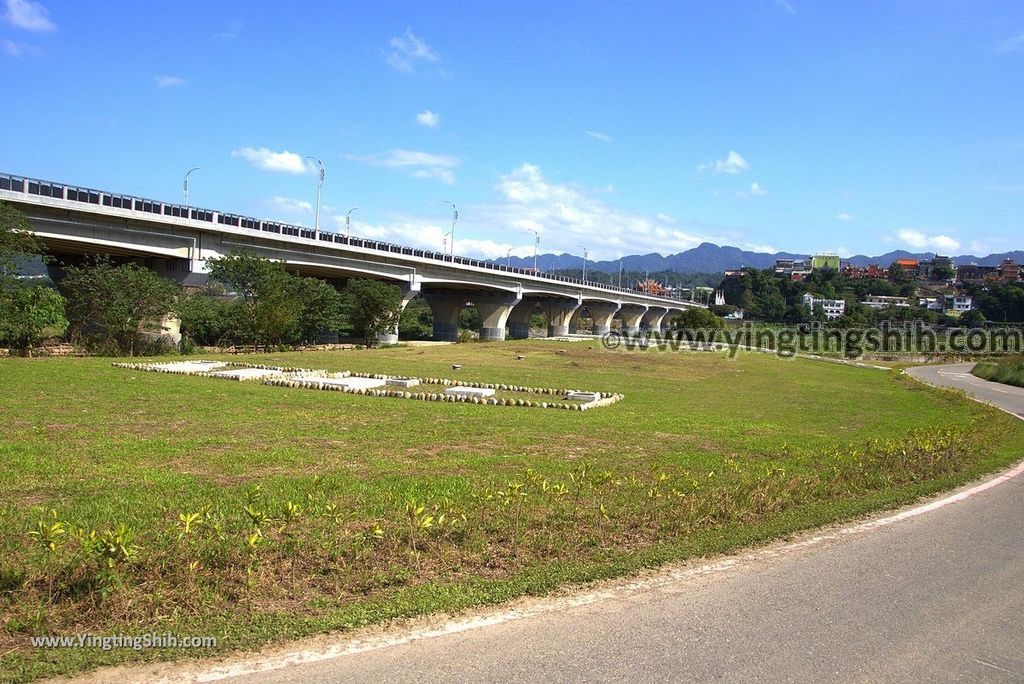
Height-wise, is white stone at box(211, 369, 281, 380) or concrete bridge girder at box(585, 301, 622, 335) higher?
concrete bridge girder at box(585, 301, 622, 335)

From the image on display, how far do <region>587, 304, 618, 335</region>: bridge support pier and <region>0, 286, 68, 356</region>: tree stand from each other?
304 feet

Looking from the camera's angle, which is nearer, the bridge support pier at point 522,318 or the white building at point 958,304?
the bridge support pier at point 522,318

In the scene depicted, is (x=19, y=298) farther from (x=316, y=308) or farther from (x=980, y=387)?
(x=980, y=387)

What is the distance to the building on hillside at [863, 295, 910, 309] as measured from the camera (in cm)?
15325

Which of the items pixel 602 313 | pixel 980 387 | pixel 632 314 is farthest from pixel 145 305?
pixel 632 314

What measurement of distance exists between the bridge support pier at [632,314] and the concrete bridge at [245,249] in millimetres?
29505

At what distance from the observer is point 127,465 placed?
33.2 feet

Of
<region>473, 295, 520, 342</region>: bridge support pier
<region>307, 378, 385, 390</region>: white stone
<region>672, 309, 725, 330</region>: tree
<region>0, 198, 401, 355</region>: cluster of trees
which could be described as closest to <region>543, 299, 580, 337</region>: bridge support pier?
<region>672, 309, 725, 330</region>: tree

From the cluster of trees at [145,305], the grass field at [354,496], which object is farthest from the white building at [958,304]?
the grass field at [354,496]

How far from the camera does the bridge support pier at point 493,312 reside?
85125mm

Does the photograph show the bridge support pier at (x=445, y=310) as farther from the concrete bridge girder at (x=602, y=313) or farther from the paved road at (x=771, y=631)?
the paved road at (x=771, y=631)

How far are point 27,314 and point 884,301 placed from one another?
16690 cm

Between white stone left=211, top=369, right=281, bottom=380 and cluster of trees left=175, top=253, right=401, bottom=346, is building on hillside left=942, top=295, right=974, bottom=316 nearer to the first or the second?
cluster of trees left=175, top=253, right=401, bottom=346

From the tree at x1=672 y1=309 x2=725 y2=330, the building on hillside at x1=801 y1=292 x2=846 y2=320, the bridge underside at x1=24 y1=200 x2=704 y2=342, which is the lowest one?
the tree at x1=672 y1=309 x2=725 y2=330
